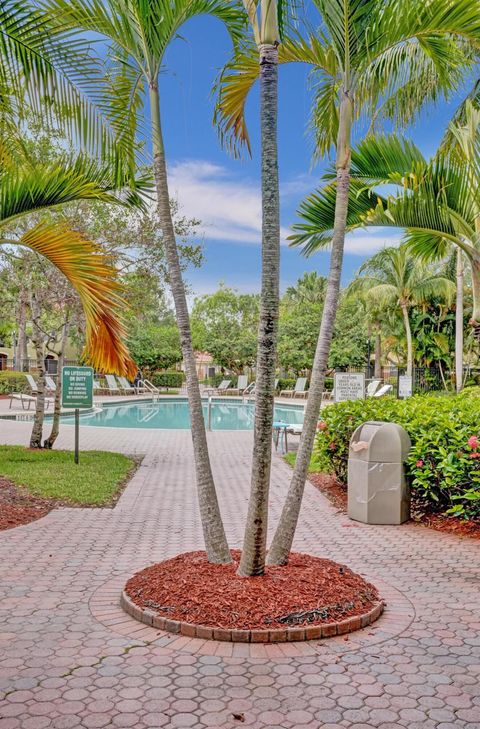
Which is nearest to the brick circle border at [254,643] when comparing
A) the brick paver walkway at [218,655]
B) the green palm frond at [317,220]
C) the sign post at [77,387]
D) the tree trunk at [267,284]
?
the brick paver walkway at [218,655]

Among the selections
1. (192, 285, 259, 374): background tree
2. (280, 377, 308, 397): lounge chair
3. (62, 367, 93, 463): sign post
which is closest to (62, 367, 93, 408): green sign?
(62, 367, 93, 463): sign post

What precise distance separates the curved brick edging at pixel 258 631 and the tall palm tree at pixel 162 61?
761mm

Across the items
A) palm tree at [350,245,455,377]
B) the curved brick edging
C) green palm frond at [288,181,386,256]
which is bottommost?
the curved brick edging

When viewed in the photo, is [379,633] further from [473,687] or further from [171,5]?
[171,5]

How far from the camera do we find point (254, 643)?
363 cm

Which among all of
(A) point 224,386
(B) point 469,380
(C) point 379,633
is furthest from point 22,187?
(A) point 224,386

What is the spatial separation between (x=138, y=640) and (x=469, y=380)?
25025 mm

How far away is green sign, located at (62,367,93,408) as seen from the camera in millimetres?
9898

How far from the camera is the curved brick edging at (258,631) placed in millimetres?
3643

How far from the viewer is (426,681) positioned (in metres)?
3.19

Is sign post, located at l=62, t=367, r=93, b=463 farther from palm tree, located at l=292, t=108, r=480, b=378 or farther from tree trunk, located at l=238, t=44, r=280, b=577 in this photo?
tree trunk, located at l=238, t=44, r=280, b=577

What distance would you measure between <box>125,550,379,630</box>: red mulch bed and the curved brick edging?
1.9 inches

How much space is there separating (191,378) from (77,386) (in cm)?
599

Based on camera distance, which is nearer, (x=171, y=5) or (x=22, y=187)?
(x=171, y=5)
